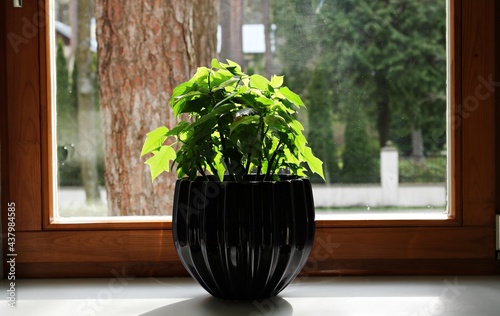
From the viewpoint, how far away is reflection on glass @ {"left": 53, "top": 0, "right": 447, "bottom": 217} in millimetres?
1638

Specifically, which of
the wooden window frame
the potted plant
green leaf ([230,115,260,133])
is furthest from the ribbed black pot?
the wooden window frame

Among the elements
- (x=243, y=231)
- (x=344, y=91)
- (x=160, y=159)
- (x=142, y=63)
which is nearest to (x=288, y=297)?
(x=243, y=231)

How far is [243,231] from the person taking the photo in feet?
4.18

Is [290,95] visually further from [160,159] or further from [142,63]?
[142,63]

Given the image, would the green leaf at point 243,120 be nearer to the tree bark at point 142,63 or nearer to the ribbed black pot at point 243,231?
the ribbed black pot at point 243,231

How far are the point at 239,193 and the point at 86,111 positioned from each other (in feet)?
1.81

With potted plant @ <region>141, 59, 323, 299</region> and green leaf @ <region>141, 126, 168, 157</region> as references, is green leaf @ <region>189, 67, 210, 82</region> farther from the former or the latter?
green leaf @ <region>141, 126, 168, 157</region>

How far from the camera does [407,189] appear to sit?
65.6 inches

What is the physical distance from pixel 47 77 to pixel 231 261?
0.65m

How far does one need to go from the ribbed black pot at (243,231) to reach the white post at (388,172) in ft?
1.26

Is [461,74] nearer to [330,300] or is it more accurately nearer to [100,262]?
[330,300]

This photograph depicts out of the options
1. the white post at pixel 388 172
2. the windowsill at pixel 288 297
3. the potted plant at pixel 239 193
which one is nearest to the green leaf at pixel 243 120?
the potted plant at pixel 239 193

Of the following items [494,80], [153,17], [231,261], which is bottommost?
[231,261]

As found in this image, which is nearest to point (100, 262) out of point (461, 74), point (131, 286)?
point (131, 286)
